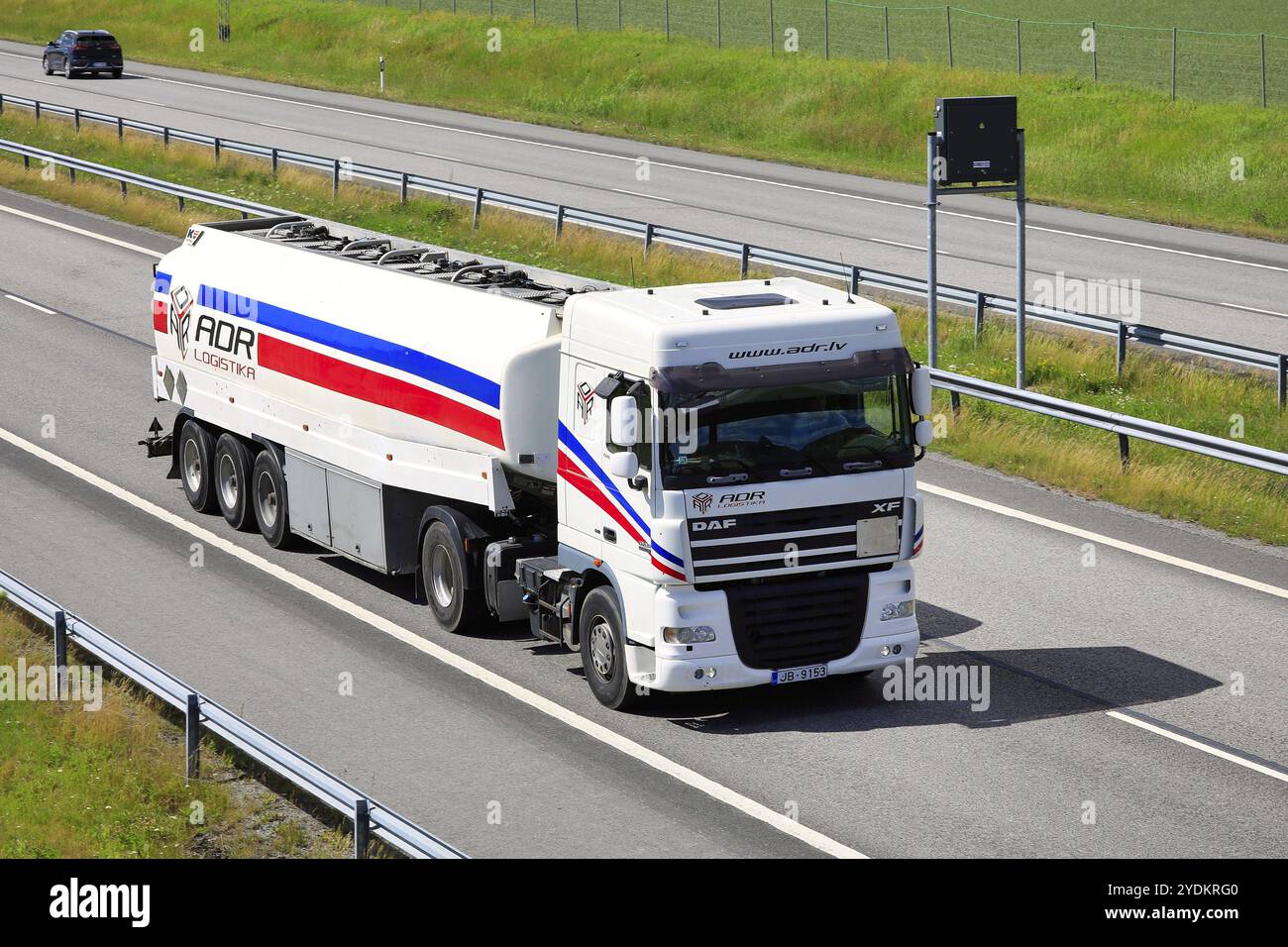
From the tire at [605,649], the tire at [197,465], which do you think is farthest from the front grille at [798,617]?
the tire at [197,465]

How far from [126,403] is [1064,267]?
16869mm

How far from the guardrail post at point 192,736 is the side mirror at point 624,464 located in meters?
3.27

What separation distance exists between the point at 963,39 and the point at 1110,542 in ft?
135

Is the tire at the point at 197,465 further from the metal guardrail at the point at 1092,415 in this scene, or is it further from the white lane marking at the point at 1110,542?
the metal guardrail at the point at 1092,415

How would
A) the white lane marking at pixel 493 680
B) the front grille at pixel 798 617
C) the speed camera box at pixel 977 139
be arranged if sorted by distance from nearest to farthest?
the white lane marking at pixel 493 680 → the front grille at pixel 798 617 → the speed camera box at pixel 977 139

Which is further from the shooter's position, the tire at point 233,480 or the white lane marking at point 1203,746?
the tire at point 233,480

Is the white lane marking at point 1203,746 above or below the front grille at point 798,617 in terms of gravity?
below

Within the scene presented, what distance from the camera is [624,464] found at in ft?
38.6

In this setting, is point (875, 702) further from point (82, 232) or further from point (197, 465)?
point (82, 232)

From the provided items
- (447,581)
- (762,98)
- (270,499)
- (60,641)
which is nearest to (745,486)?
(447,581)

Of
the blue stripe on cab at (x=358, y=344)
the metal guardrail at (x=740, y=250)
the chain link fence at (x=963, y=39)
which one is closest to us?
the blue stripe on cab at (x=358, y=344)

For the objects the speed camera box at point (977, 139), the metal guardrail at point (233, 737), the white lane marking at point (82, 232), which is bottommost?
the metal guardrail at point (233, 737)

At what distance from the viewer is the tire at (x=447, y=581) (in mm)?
14297
